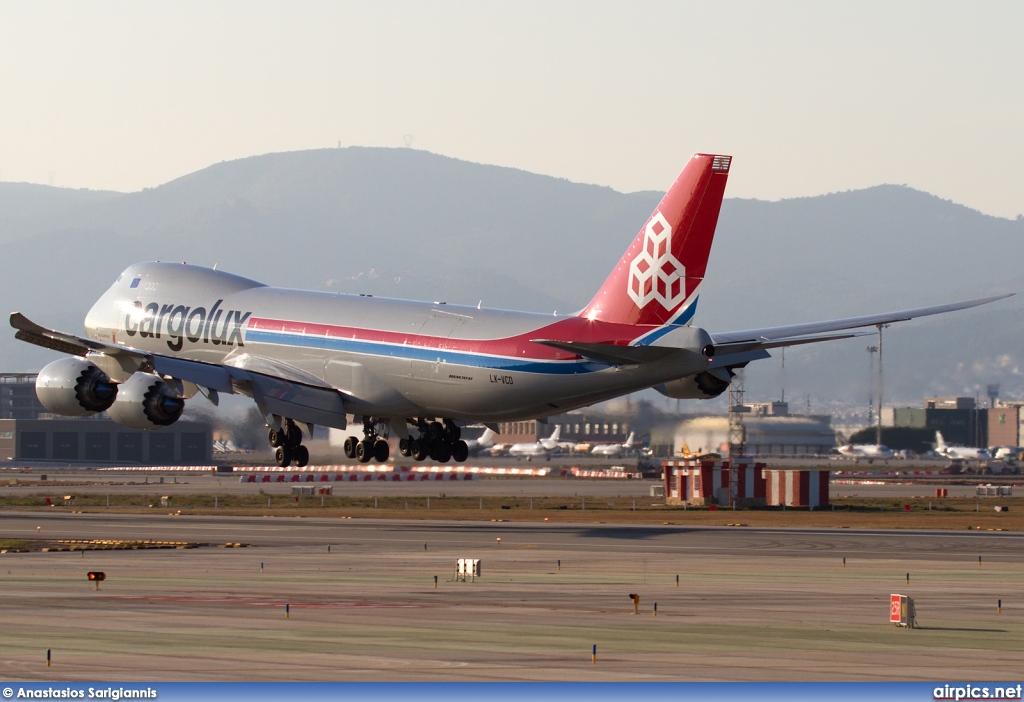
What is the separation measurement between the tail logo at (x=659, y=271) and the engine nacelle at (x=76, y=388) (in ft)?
67.9

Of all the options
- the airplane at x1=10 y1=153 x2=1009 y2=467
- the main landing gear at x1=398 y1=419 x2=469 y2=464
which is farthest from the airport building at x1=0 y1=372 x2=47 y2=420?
the main landing gear at x1=398 y1=419 x2=469 y2=464

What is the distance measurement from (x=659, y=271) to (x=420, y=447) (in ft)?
49.9

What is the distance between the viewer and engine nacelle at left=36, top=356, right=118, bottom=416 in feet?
181

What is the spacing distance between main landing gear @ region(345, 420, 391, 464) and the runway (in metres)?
3.41

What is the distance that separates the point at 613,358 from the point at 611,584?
886cm

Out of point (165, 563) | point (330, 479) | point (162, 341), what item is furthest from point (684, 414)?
point (165, 563)

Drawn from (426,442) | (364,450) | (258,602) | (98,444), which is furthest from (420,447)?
(98,444)

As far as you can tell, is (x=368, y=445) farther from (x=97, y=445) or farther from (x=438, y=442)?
(x=97, y=445)

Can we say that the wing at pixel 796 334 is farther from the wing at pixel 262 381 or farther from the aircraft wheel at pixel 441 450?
the wing at pixel 262 381

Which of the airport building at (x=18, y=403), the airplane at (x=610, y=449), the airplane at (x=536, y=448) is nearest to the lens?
the airplane at (x=610, y=449)

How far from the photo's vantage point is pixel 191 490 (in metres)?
104

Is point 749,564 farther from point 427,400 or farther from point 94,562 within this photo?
point 94,562

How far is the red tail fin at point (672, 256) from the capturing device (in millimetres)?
47875

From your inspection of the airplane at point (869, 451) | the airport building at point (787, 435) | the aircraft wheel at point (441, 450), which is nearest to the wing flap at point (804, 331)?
the aircraft wheel at point (441, 450)
